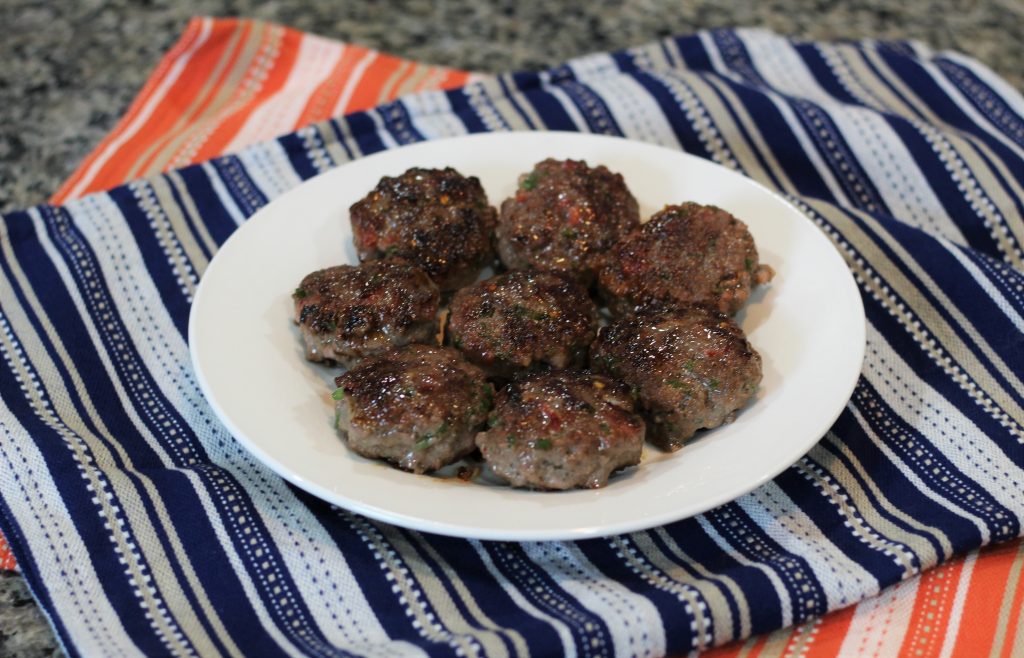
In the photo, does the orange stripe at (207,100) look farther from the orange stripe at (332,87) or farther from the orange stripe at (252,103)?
the orange stripe at (332,87)

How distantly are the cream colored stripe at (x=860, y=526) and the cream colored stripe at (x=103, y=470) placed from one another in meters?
1.39

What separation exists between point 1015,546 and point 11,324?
2.59m

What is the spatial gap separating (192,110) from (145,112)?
0.55ft

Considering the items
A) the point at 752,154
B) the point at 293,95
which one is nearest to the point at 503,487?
the point at 752,154

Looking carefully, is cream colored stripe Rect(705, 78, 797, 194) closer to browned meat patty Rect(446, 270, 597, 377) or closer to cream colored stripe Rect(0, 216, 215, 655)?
browned meat patty Rect(446, 270, 597, 377)

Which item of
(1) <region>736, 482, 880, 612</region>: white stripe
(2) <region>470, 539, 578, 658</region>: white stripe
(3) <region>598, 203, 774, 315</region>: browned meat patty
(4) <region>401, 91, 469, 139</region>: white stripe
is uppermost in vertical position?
(4) <region>401, 91, 469, 139</region>: white stripe

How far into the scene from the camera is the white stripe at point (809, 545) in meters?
2.22

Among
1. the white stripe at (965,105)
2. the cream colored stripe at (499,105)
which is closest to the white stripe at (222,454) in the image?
the cream colored stripe at (499,105)

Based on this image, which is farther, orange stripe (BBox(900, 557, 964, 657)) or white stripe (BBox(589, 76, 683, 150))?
white stripe (BBox(589, 76, 683, 150))

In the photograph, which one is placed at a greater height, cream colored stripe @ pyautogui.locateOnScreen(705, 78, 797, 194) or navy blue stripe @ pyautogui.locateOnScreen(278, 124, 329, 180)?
cream colored stripe @ pyautogui.locateOnScreen(705, 78, 797, 194)

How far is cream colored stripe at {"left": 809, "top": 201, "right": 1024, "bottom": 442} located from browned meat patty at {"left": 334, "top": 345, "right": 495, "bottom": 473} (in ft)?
4.16

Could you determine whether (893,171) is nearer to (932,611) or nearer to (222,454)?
(932,611)

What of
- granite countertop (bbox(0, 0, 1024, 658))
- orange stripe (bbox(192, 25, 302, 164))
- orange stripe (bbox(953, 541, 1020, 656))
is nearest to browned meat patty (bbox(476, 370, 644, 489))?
orange stripe (bbox(953, 541, 1020, 656))

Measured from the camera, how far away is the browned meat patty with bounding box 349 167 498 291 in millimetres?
2773
